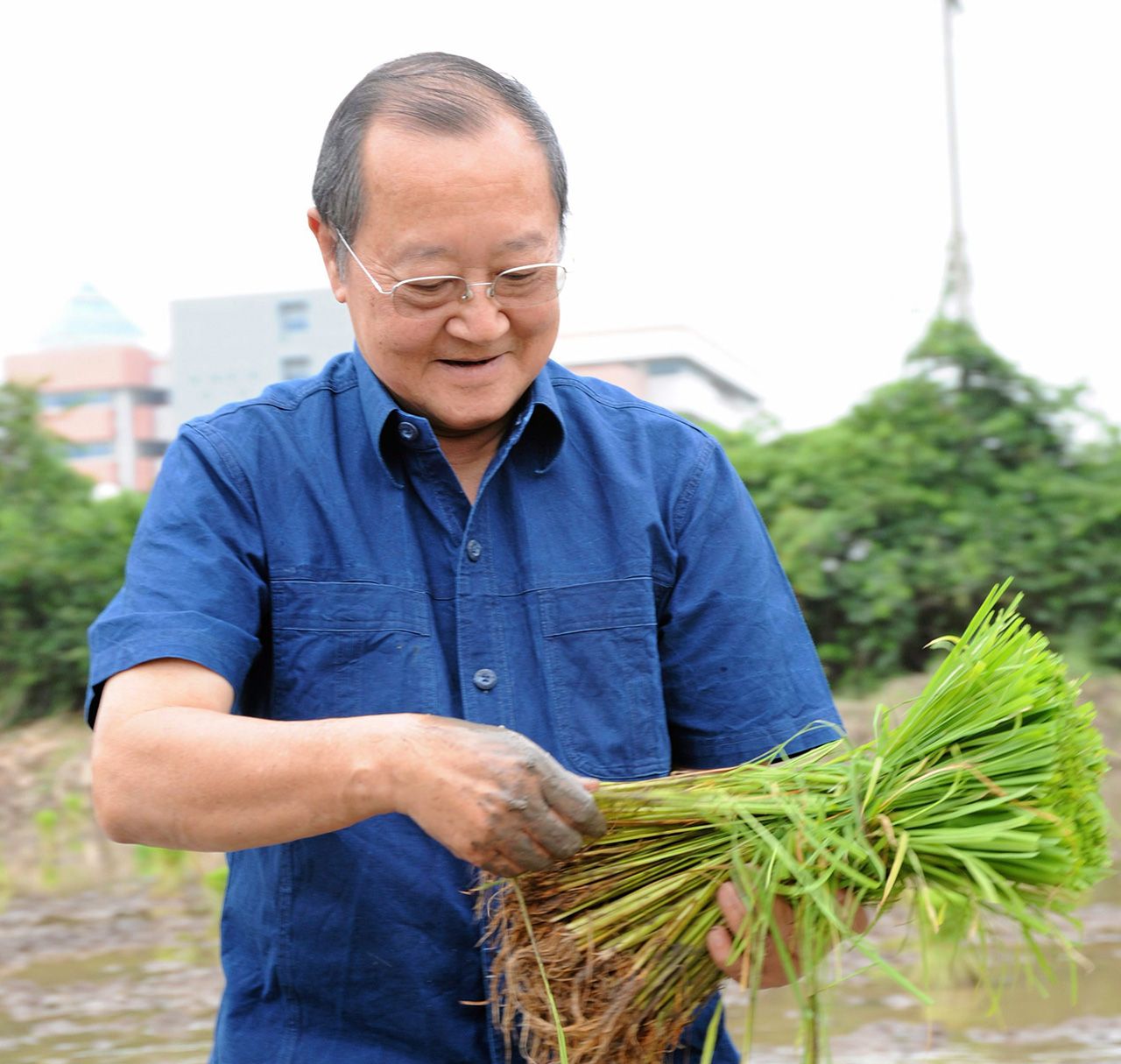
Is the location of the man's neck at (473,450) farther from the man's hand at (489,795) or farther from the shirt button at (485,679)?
the man's hand at (489,795)

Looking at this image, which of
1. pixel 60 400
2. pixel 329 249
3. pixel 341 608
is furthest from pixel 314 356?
pixel 341 608

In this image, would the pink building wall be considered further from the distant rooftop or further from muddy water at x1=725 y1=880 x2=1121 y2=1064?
muddy water at x1=725 y1=880 x2=1121 y2=1064

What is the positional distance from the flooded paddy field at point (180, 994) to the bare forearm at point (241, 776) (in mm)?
2148

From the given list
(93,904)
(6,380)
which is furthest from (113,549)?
(93,904)

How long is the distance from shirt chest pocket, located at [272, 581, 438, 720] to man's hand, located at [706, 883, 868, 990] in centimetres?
42

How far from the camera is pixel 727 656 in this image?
1817 mm

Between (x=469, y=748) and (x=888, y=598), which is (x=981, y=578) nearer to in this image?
(x=888, y=598)

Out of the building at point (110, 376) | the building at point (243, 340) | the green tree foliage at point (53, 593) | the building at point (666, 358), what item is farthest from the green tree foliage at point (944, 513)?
the building at point (110, 376)

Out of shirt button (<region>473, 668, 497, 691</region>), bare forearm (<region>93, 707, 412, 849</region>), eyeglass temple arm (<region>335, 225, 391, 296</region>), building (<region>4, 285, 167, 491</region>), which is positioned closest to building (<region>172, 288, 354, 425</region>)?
building (<region>4, 285, 167, 491</region>)

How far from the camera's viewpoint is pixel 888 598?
6828mm

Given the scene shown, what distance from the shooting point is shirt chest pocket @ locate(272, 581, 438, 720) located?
1690 mm

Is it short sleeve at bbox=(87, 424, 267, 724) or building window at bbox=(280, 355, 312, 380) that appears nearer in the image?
short sleeve at bbox=(87, 424, 267, 724)

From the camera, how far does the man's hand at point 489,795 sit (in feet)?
4.44

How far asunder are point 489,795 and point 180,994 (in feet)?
11.8
